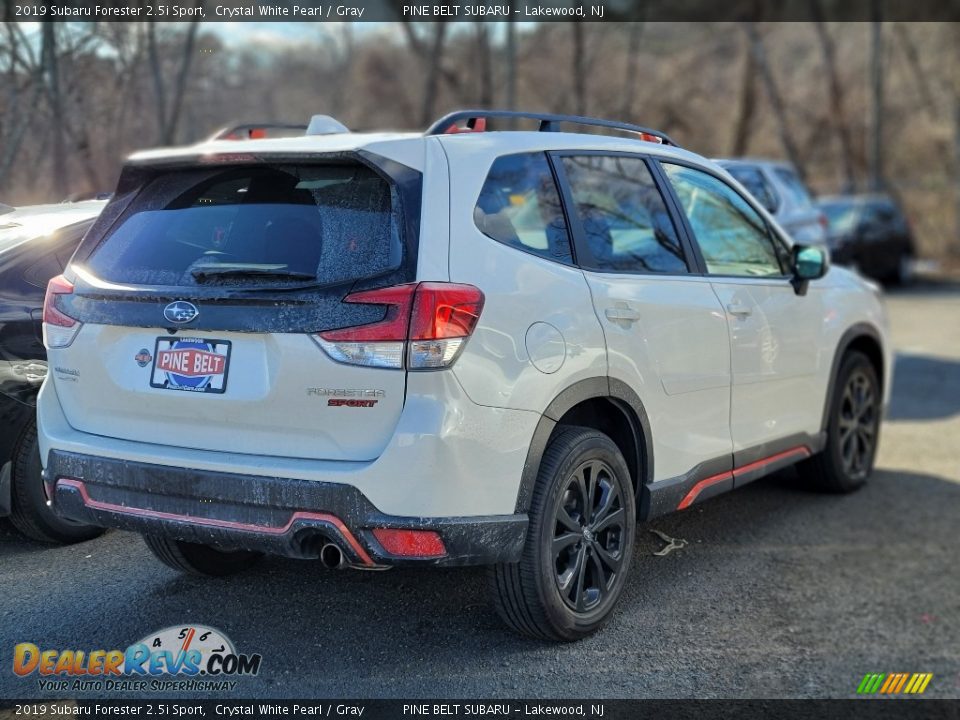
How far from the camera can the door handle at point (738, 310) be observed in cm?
466

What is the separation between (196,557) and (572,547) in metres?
1.61

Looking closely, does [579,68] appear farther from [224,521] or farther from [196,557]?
[224,521]

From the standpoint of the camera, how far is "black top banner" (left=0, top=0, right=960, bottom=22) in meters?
8.47

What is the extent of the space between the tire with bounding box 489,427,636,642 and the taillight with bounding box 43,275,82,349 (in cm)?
172

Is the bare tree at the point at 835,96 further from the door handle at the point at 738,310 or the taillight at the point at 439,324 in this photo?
the taillight at the point at 439,324

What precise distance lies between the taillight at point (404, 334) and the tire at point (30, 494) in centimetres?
204

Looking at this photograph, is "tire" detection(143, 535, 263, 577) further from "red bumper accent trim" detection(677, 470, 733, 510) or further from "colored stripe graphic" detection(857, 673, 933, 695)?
"colored stripe graphic" detection(857, 673, 933, 695)

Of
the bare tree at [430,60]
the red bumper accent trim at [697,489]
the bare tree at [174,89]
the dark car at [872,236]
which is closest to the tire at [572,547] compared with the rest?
the red bumper accent trim at [697,489]

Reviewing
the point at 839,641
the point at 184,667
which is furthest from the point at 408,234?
the point at 839,641

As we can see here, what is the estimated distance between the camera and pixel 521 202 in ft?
13.7

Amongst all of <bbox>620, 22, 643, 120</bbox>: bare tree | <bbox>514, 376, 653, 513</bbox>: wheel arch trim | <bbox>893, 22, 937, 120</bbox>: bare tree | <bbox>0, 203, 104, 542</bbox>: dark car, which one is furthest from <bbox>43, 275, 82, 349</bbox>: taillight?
<bbox>893, 22, 937, 120</bbox>: bare tree

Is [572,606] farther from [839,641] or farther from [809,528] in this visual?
[809,528]

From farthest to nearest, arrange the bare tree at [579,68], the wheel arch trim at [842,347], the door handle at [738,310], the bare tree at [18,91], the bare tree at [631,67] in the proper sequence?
1. the bare tree at [631,67]
2. the bare tree at [579,68]
3. the bare tree at [18,91]
4. the wheel arch trim at [842,347]
5. the door handle at [738,310]

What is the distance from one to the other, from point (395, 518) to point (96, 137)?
6537mm
